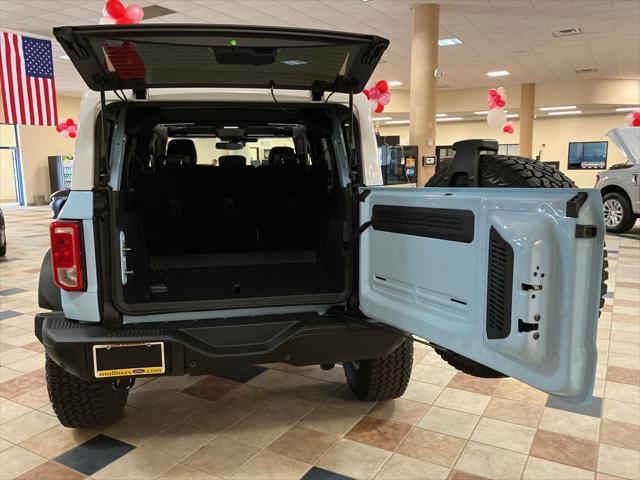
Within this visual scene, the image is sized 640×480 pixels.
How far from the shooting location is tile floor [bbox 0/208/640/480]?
2088 millimetres

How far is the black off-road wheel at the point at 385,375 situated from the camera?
2543 millimetres

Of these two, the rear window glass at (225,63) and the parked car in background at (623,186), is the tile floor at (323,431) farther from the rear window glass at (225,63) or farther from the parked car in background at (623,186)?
the parked car in background at (623,186)

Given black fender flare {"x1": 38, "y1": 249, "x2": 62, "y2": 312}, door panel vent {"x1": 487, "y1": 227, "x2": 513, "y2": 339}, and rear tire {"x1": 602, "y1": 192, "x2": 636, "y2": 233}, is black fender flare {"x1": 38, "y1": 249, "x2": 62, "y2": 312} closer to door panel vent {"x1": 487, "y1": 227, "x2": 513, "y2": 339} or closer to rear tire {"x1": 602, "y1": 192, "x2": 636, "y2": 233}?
door panel vent {"x1": 487, "y1": 227, "x2": 513, "y2": 339}

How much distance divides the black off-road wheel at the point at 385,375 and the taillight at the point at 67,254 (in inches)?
54.4

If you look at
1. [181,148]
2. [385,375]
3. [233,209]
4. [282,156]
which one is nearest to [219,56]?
[233,209]

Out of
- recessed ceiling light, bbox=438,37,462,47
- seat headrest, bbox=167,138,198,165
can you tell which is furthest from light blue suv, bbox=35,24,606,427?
recessed ceiling light, bbox=438,37,462,47

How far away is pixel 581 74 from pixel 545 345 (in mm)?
17505

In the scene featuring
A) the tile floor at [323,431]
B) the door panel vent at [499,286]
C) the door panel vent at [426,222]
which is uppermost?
the door panel vent at [426,222]

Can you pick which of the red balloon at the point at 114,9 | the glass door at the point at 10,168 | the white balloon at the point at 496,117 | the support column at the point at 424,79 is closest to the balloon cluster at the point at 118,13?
the red balloon at the point at 114,9

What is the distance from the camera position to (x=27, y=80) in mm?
9812

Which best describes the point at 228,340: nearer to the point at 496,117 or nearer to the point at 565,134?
the point at 496,117

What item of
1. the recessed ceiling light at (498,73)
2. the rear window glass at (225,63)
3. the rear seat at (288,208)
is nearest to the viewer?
the rear window glass at (225,63)

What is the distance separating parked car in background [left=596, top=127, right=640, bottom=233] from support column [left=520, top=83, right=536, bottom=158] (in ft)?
28.5

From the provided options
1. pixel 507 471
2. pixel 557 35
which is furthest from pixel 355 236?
pixel 557 35
